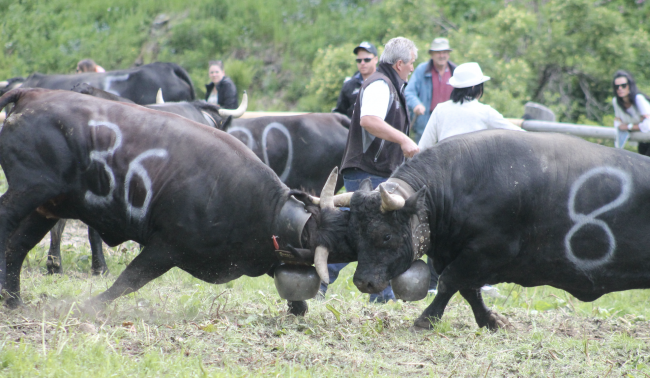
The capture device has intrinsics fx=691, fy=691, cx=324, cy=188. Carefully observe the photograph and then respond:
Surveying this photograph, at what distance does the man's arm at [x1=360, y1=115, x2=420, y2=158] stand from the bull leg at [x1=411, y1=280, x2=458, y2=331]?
1.03m

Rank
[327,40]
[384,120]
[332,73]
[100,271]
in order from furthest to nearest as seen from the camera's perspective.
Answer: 1. [327,40]
2. [332,73]
3. [100,271]
4. [384,120]

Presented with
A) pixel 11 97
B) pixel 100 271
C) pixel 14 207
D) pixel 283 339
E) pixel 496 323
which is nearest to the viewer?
pixel 283 339

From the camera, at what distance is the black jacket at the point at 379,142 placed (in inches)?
226

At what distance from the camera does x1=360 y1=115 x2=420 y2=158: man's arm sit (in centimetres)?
531

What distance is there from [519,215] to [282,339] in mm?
1835

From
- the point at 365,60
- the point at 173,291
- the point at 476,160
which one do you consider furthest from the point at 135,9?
the point at 476,160

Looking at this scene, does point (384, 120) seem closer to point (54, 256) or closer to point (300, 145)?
point (300, 145)

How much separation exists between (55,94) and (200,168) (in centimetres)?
124

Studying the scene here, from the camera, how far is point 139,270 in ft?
15.6

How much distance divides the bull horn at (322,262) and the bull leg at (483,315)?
1.13 metres

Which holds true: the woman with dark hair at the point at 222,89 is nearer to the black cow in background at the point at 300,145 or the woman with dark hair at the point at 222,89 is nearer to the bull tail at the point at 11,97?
the black cow in background at the point at 300,145

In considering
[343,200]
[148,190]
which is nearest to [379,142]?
[343,200]

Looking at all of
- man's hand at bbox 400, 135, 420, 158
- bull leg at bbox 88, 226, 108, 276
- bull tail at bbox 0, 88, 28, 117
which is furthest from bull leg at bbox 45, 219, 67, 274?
man's hand at bbox 400, 135, 420, 158

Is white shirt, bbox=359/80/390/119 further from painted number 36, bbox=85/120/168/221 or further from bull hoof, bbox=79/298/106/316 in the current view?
bull hoof, bbox=79/298/106/316
